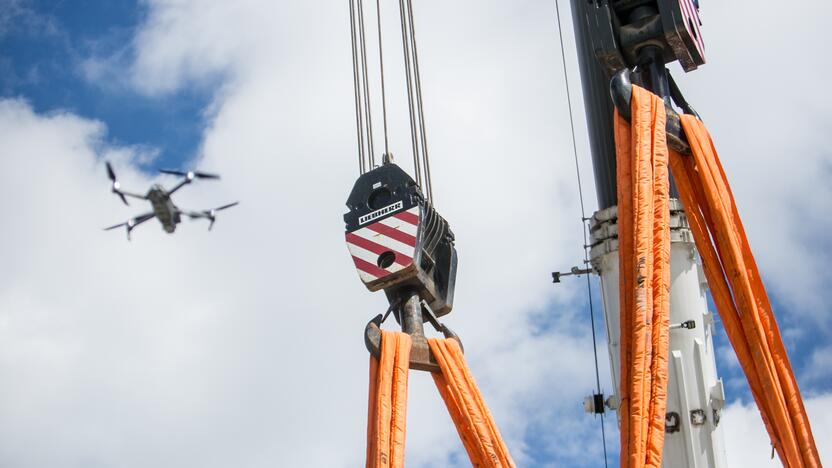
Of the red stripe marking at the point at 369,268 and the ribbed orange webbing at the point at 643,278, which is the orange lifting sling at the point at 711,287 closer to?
the ribbed orange webbing at the point at 643,278

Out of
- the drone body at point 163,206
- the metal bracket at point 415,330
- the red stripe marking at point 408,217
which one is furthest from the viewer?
the red stripe marking at point 408,217

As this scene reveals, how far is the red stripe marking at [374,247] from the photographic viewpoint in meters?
8.19

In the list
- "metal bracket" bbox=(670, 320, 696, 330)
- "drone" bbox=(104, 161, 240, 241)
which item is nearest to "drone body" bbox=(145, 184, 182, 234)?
"drone" bbox=(104, 161, 240, 241)

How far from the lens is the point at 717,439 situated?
769cm

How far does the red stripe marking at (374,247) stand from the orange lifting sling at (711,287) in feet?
6.55

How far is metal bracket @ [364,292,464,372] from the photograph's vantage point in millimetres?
7660

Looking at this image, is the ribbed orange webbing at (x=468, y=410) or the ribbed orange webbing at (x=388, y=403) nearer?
the ribbed orange webbing at (x=388, y=403)

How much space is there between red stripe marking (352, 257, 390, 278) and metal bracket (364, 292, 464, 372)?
231 millimetres

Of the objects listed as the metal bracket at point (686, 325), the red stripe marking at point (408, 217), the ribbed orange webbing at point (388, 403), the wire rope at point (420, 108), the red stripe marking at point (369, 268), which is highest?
the wire rope at point (420, 108)

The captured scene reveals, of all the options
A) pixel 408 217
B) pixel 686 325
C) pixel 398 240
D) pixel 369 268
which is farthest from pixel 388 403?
pixel 686 325

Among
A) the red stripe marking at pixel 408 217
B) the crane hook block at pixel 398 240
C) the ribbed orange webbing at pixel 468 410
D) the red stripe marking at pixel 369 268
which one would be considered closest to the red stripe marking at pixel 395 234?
the crane hook block at pixel 398 240

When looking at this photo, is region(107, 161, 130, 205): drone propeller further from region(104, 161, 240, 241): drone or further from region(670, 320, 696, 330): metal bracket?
region(670, 320, 696, 330): metal bracket

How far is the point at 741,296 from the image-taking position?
6734mm

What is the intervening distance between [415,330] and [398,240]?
0.67 meters
